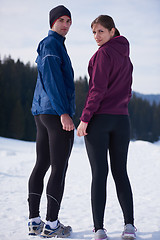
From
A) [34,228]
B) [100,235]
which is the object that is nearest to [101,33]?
[100,235]

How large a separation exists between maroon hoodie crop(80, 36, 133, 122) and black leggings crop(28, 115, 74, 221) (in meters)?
0.25

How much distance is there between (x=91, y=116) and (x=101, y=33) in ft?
2.01

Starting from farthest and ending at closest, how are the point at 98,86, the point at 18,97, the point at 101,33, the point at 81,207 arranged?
the point at 18,97 → the point at 81,207 → the point at 101,33 → the point at 98,86

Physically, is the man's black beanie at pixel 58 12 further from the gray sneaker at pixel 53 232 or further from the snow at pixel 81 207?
the snow at pixel 81 207

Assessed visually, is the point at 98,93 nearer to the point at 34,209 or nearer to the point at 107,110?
the point at 107,110

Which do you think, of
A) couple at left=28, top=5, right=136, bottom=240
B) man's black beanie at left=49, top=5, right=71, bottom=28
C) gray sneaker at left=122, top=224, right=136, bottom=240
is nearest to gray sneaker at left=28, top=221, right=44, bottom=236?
couple at left=28, top=5, right=136, bottom=240

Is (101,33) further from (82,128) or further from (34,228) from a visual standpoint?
(34,228)

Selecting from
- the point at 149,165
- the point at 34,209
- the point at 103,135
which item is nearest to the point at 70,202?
the point at 34,209

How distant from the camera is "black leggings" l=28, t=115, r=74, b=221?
1.81 metres

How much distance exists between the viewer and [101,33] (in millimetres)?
1746

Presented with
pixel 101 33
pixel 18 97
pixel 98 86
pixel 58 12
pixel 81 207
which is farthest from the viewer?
pixel 18 97

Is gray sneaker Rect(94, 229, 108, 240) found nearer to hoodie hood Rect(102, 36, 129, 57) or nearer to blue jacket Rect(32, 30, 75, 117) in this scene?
blue jacket Rect(32, 30, 75, 117)

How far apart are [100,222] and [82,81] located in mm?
28505

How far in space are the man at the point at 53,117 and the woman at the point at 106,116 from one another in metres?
0.19
